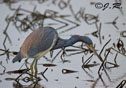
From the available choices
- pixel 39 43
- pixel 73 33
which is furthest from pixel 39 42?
pixel 73 33

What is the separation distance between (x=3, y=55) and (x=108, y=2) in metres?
5.21

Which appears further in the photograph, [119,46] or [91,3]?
[91,3]

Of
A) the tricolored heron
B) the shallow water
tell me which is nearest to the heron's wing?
the tricolored heron

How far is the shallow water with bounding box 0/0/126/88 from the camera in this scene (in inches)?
256

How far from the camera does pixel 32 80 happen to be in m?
6.54

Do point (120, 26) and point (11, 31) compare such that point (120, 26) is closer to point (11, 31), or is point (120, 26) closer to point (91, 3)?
point (11, 31)

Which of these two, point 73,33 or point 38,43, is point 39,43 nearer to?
point 38,43

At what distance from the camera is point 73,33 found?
9.88 meters

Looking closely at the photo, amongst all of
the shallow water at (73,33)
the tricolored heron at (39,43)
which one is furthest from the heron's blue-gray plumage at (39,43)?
the shallow water at (73,33)

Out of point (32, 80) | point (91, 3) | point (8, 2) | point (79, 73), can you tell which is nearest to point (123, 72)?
point (79, 73)

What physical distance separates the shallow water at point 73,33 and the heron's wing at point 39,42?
0.43 metres

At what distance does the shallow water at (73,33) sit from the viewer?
650 cm

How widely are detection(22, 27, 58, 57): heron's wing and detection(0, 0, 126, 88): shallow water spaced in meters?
0.43

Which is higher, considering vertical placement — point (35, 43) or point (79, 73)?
point (35, 43)
